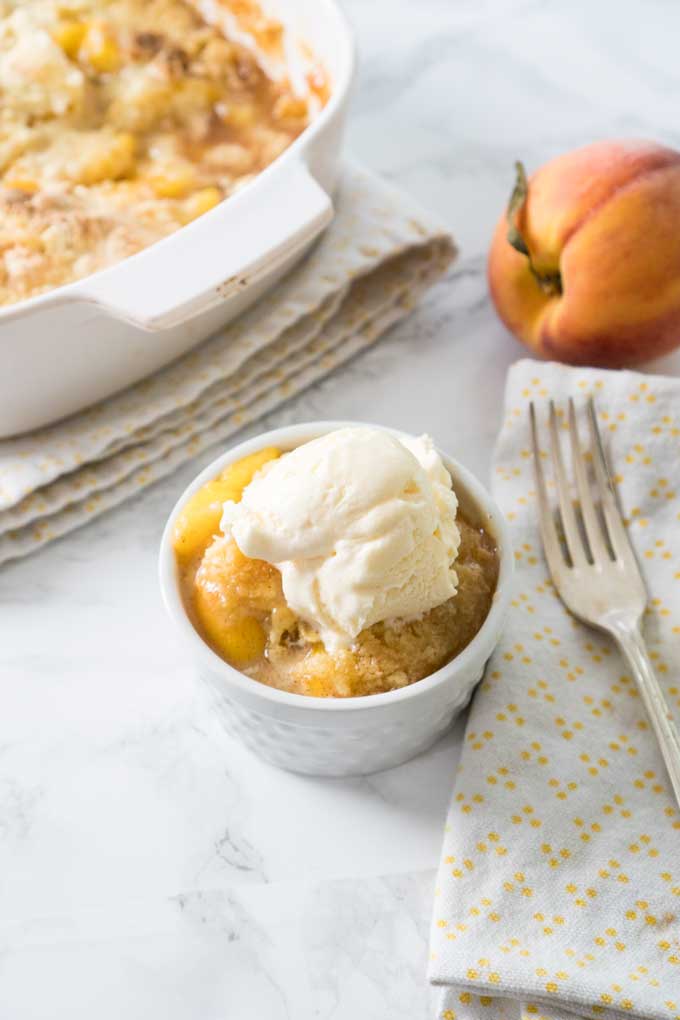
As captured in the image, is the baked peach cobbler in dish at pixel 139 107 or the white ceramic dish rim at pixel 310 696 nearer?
the white ceramic dish rim at pixel 310 696

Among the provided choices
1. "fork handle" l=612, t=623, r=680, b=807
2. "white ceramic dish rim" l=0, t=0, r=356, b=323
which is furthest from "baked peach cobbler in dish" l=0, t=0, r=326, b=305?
"fork handle" l=612, t=623, r=680, b=807

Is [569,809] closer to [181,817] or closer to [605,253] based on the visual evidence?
[181,817]

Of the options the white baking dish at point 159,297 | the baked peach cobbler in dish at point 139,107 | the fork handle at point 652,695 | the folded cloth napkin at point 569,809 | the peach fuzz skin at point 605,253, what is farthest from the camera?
the baked peach cobbler in dish at point 139,107

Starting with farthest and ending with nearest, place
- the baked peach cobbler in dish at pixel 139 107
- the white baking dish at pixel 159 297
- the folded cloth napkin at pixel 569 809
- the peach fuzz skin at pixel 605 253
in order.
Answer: the baked peach cobbler in dish at pixel 139 107 < the peach fuzz skin at pixel 605 253 < the white baking dish at pixel 159 297 < the folded cloth napkin at pixel 569 809

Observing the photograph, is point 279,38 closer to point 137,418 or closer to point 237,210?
point 237,210

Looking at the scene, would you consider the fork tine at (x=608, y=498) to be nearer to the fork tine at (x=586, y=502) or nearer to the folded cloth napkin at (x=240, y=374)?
the fork tine at (x=586, y=502)

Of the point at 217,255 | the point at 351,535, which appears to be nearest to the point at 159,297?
the point at 217,255

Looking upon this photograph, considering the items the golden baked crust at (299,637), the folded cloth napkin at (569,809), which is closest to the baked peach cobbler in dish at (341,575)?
the golden baked crust at (299,637)
